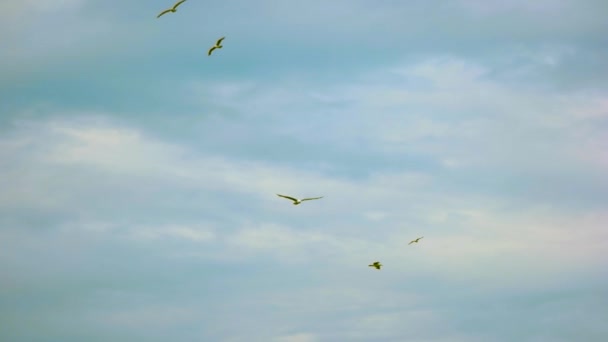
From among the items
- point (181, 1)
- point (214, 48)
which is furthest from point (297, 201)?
point (181, 1)

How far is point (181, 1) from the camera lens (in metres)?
A: 103

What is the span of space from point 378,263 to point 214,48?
67.6m

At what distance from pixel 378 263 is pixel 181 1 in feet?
269

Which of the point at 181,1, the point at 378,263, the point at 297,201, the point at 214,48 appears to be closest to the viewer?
the point at 181,1

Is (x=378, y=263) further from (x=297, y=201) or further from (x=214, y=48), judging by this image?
(x=214, y=48)

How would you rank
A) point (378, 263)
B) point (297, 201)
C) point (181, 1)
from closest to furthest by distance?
point (181, 1), point (297, 201), point (378, 263)

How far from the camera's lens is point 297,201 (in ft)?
→ 439

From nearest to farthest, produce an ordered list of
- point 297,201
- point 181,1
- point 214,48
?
1. point 181,1
2. point 214,48
3. point 297,201

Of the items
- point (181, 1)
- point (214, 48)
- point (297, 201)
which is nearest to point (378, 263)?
point (297, 201)

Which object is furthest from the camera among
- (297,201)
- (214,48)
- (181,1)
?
(297,201)

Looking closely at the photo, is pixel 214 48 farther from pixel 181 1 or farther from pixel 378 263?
pixel 378 263

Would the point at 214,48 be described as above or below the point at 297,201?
above

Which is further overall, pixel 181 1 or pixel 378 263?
pixel 378 263

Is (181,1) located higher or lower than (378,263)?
higher
